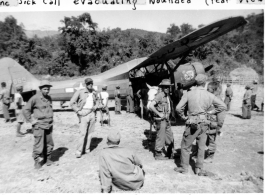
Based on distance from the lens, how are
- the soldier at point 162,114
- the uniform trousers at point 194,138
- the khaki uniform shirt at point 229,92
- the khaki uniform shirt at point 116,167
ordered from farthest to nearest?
the khaki uniform shirt at point 229,92
the soldier at point 162,114
the uniform trousers at point 194,138
the khaki uniform shirt at point 116,167

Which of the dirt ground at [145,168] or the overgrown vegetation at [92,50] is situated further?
the overgrown vegetation at [92,50]

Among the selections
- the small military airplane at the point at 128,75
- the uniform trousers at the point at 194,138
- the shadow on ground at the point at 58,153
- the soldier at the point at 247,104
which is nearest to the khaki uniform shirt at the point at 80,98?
the shadow on ground at the point at 58,153

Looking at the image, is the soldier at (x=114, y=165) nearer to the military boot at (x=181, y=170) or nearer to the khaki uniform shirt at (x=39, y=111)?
the military boot at (x=181, y=170)

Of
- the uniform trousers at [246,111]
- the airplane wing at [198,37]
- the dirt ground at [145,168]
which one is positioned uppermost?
the airplane wing at [198,37]

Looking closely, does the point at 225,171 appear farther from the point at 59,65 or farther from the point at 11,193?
the point at 59,65

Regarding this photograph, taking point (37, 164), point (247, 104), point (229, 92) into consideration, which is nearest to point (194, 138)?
point (37, 164)

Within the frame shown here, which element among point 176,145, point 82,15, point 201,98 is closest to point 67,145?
point 176,145

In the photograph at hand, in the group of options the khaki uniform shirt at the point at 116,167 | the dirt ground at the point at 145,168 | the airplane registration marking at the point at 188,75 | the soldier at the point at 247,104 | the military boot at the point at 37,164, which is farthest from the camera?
the airplane registration marking at the point at 188,75

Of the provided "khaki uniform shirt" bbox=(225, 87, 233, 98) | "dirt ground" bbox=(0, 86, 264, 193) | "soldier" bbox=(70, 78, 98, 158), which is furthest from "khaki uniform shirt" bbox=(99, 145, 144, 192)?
"khaki uniform shirt" bbox=(225, 87, 233, 98)

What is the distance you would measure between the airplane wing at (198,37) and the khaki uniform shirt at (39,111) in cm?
455

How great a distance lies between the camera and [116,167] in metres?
2.99

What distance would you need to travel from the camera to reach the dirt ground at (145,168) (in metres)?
3.60

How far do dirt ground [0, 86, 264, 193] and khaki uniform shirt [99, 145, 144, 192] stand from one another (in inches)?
22.7

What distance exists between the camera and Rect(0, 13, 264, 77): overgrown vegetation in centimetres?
3184
